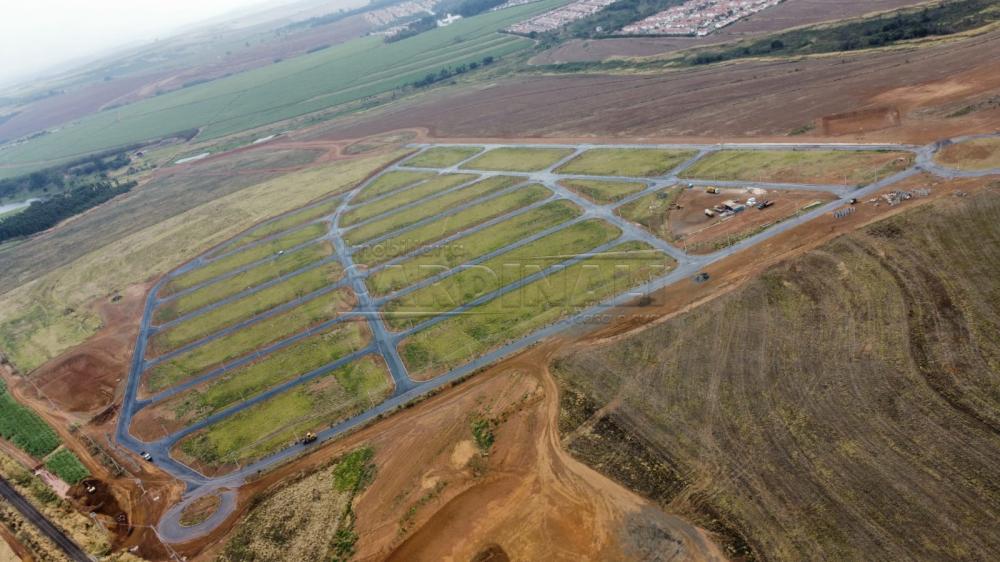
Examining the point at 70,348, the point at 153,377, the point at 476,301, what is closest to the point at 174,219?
the point at 70,348

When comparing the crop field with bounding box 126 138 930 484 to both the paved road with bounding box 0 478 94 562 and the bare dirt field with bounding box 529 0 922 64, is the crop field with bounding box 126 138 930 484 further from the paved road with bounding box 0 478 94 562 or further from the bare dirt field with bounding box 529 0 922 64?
the bare dirt field with bounding box 529 0 922 64

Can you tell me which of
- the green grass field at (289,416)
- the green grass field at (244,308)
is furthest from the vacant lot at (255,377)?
the green grass field at (244,308)

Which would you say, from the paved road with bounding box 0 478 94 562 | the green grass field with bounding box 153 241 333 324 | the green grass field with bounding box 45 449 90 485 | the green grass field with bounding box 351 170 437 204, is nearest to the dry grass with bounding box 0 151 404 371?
the green grass field with bounding box 351 170 437 204

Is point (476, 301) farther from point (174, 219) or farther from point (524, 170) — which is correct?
point (174, 219)

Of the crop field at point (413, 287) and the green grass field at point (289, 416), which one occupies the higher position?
the crop field at point (413, 287)

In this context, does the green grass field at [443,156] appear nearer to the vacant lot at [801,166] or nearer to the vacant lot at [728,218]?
the vacant lot at [801,166]

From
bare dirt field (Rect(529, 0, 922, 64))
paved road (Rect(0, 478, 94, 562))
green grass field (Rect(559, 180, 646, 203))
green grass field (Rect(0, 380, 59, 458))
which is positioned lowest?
paved road (Rect(0, 478, 94, 562))
